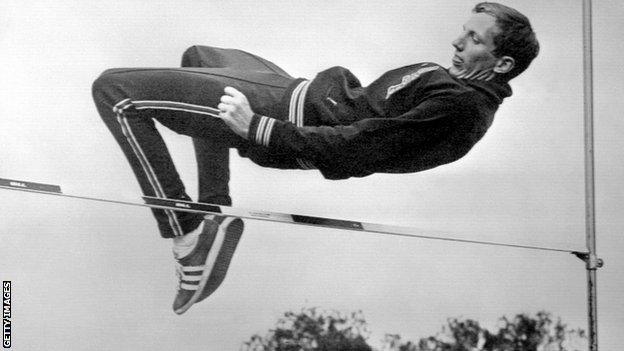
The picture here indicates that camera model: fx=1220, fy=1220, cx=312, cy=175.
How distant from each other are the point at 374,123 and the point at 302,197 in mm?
610

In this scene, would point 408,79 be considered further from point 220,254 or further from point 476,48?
point 220,254

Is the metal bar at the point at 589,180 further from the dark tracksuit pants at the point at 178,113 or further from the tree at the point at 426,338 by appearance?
the dark tracksuit pants at the point at 178,113

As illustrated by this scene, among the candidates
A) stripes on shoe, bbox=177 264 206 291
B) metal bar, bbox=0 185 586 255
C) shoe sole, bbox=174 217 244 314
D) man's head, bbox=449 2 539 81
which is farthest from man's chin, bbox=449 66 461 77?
stripes on shoe, bbox=177 264 206 291

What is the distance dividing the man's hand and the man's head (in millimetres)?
1288

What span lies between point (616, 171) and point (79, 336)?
11.3 ft

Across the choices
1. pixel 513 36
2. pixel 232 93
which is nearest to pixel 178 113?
pixel 232 93

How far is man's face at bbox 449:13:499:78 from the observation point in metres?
7.41

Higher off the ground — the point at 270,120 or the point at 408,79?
the point at 408,79

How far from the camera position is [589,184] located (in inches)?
296

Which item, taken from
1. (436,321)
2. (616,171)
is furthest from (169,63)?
(616,171)

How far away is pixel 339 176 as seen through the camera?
23.8ft

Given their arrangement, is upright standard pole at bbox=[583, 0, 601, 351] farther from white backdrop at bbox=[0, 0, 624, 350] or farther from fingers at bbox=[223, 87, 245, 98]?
fingers at bbox=[223, 87, 245, 98]

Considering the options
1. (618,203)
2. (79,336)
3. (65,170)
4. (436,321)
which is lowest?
(79,336)

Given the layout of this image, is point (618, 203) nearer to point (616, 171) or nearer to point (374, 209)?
point (616, 171)
